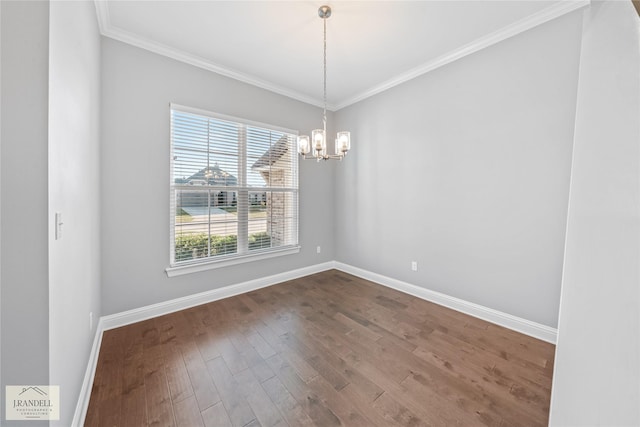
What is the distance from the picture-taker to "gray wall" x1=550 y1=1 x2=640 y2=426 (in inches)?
13.5

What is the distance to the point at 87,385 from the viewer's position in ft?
5.17

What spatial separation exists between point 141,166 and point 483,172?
3.55m

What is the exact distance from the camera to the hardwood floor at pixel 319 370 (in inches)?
56.9

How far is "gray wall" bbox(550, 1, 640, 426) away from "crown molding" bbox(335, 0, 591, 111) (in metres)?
2.18

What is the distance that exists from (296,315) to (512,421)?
1841 mm

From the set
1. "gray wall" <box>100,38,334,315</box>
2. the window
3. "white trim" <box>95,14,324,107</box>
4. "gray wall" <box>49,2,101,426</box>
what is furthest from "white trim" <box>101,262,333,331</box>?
"white trim" <box>95,14,324,107</box>

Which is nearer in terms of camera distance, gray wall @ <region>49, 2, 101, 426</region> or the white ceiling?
gray wall @ <region>49, 2, 101, 426</region>

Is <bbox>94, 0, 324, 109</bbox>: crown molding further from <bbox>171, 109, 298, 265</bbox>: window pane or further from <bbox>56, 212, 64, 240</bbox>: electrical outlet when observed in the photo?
<bbox>56, 212, 64, 240</bbox>: electrical outlet

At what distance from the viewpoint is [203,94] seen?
2869 millimetres

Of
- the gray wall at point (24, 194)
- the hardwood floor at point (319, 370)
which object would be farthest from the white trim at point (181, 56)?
the hardwood floor at point (319, 370)

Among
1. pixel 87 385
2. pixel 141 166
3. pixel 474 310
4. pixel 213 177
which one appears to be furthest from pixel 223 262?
pixel 474 310

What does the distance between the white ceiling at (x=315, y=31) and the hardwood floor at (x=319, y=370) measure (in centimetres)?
287

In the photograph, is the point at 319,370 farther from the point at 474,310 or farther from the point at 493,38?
the point at 493,38

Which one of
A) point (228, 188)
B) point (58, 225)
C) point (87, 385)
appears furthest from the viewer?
point (228, 188)
